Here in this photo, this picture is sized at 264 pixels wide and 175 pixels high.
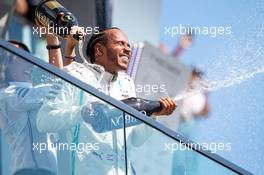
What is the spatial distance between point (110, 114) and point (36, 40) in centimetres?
216

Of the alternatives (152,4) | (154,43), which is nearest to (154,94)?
(154,43)

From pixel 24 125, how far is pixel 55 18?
22.9 inches

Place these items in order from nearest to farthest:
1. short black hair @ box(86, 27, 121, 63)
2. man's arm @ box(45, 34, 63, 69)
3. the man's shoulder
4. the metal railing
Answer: the metal railing
the man's shoulder
man's arm @ box(45, 34, 63, 69)
short black hair @ box(86, 27, 121, 63)

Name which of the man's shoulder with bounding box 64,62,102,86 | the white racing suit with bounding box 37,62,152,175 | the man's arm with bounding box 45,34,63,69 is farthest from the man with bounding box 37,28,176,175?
the man's arm with bounding box 45,34,63,69

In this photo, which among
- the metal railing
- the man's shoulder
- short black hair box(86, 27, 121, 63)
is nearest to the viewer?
the metal railing

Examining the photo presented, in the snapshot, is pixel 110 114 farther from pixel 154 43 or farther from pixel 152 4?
pixel 152 4

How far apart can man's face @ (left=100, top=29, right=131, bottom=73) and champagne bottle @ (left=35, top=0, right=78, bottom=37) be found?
0.41ft

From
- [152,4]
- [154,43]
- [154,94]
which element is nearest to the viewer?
[154,94]

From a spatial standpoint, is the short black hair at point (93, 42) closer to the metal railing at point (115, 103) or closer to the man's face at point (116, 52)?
the man's face at point (116, 52)

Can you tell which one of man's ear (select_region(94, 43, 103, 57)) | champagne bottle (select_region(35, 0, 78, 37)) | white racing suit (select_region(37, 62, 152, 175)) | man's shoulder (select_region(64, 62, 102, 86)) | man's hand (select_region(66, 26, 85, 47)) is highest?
champagne bottle (select_region(35, 0, 78, 37))

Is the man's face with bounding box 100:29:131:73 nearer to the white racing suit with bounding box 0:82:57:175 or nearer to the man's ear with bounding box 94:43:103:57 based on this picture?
the man's ear with bounding box 94:43:103:57

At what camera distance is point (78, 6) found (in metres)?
5.73

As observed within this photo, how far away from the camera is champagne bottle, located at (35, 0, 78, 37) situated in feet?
12.0

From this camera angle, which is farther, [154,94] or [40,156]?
[154,94]
